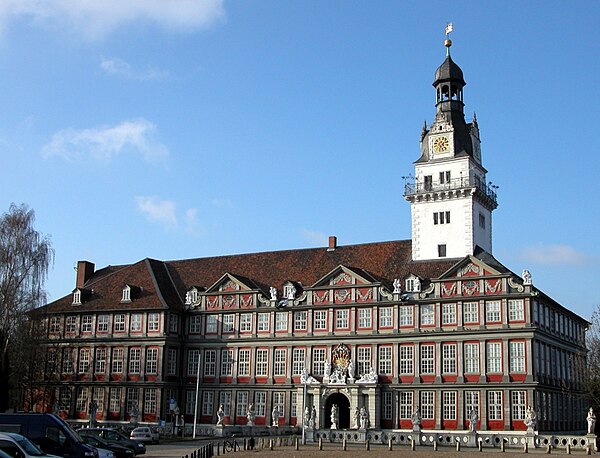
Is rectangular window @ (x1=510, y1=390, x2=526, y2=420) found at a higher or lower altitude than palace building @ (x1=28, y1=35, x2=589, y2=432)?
lower

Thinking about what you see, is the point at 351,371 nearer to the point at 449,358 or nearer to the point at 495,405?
the point at 449,358

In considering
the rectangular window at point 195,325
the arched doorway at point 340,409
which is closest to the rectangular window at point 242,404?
the rectangular window at point 195,325

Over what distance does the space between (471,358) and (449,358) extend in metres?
1.57

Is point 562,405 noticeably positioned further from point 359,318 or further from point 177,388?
point 177,388

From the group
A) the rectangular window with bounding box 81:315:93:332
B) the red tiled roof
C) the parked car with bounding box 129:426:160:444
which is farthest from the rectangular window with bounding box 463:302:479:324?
the rectangular window with bounding box 81:315:93:332

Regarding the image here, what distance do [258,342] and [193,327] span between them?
634 cm

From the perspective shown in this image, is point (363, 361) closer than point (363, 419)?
No

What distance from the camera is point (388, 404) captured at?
5912 cm

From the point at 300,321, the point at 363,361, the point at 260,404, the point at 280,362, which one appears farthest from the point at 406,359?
the point at 260,404

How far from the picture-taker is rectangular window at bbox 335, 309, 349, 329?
6183cm

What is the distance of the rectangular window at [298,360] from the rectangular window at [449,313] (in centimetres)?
1129

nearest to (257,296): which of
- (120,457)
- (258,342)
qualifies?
(258,342)

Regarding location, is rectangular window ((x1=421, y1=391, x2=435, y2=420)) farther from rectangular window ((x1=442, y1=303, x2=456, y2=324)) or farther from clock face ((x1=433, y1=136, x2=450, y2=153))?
clock face ((x1=433, y1=136, x2=450, y2=153))

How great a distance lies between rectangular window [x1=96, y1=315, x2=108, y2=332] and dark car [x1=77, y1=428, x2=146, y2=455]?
28133mm
